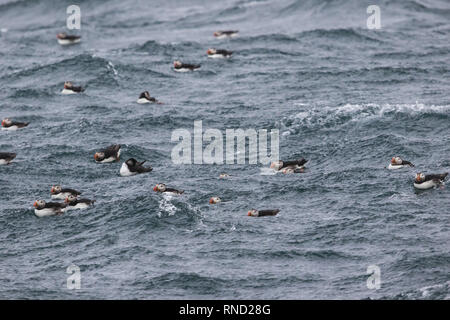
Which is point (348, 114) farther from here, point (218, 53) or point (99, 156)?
point (218, 53)

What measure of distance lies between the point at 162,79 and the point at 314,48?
8846mm

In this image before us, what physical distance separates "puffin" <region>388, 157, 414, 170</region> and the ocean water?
1.17 feet

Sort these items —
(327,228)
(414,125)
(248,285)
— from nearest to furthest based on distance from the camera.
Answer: (248,285)
(327,228)
(414,125)

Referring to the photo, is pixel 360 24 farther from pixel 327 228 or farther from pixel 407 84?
pixel 327 228

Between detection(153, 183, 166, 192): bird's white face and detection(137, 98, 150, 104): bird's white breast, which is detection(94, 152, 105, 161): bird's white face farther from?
detection(137, 98, 150, 104): bird's white breast

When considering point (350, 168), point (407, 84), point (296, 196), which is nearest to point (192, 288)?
point (296, 196)

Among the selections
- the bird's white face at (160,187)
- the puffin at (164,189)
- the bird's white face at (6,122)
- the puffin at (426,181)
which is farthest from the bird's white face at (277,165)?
the bird's white face at (6,122)

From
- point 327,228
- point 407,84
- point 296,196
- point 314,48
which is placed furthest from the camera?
point 314,48

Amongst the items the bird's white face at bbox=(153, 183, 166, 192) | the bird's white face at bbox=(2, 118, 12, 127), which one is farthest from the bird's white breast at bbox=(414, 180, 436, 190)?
the bird's white face at bbox=(2, 118, 12, 127)

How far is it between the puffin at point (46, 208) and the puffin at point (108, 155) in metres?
4.70

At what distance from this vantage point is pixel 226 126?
3891 centimetres

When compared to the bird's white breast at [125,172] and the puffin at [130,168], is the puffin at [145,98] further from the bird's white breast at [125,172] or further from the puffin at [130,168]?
the bird's white breast at [125,172]

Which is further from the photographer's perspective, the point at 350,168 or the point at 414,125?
the point at 414,125

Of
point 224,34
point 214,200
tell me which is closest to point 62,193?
point 214,200
